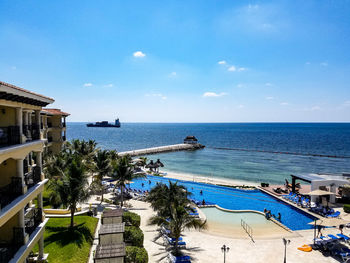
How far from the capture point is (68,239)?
17.8 m

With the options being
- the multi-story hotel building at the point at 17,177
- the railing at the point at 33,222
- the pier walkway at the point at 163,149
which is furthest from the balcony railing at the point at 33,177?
the pier walkway at the point at 163,149

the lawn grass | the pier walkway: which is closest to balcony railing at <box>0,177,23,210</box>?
the lawn grass

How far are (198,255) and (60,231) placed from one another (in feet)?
38.0

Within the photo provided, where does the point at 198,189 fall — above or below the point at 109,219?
below

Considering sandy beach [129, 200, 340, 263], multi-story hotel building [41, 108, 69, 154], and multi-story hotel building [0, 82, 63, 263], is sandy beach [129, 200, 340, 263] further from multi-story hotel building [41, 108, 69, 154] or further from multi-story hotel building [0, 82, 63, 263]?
multi-story hotel building [41, 108, 69, 154]

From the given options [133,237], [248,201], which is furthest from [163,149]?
[133,237]

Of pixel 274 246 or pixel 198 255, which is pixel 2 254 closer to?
pixel 198 255

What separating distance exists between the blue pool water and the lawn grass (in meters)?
13.6

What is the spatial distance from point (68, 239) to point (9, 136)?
11.0 meters

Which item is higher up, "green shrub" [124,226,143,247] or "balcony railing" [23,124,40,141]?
"balcony railing" [23,124,40,141]

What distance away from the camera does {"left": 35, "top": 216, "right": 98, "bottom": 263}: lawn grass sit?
1590cm

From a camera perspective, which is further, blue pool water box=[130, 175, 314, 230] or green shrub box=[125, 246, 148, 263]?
blue pool water box=[130, 175, 314, 230]

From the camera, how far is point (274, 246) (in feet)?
66.1

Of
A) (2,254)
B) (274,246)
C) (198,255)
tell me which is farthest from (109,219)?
(274,246)
